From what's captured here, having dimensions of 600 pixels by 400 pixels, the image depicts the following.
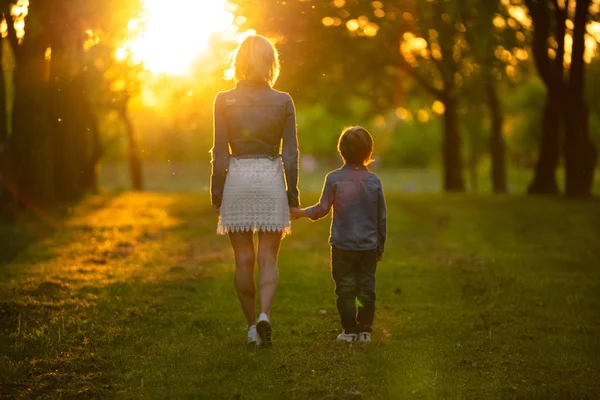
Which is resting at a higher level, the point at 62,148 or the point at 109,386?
the point at 62,148

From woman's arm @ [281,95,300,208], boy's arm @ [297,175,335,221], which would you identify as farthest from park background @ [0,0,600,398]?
woman's arm @ [281,95,300,208]

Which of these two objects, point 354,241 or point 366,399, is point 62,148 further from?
point 366,399

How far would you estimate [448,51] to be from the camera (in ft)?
61.9

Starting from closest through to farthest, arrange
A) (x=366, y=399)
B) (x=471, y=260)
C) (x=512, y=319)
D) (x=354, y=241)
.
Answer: (x=366, y=399), (x=354, y=241), (x=512, y=319), (x=471, y=260)

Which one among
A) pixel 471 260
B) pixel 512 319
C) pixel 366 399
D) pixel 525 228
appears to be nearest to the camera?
pixel 366 399

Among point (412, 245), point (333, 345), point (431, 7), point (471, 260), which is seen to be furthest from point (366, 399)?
point (431, 7)

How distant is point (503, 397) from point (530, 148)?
4759 cm

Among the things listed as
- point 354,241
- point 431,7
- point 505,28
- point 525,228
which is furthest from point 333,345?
point 505,28

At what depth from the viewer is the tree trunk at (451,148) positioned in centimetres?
2737

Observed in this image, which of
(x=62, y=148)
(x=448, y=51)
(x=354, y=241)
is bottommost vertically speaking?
(x=354, y=241)

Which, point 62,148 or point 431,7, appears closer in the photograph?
point 431,7

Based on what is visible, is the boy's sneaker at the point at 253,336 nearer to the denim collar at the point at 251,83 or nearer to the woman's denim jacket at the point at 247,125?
the woman's denim jacket at the point at 247,125

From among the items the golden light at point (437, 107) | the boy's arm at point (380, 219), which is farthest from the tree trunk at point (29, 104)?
the golden light at point (437, 107)

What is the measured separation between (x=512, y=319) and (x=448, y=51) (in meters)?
12.2
